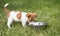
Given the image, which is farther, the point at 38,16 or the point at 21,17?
the point at 38,16

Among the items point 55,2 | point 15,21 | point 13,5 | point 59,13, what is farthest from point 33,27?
point 55,2

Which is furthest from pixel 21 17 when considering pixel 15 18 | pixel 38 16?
pixel 38 16

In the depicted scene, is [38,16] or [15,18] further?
[38,16]

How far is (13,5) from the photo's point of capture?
575 cm

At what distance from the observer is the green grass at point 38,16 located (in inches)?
170

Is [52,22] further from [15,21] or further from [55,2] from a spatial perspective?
[55,2]

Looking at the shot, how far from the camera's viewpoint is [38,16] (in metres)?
5.02

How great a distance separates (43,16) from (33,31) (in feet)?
2.67

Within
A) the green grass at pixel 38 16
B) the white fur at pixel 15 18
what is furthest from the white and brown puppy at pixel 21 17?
the green grass at pixel 38 16

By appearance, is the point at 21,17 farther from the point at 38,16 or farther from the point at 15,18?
the point at 38,16

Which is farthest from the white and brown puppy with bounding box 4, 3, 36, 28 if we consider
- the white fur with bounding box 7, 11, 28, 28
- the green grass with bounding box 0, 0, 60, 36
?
the green grass with bounding box 0, 0, 60, 36

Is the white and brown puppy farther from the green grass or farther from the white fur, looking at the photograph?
the green grass

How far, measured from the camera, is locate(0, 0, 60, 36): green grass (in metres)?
4.31

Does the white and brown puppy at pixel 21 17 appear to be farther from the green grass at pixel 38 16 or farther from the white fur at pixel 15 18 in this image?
the green grass at pixel 38 16
